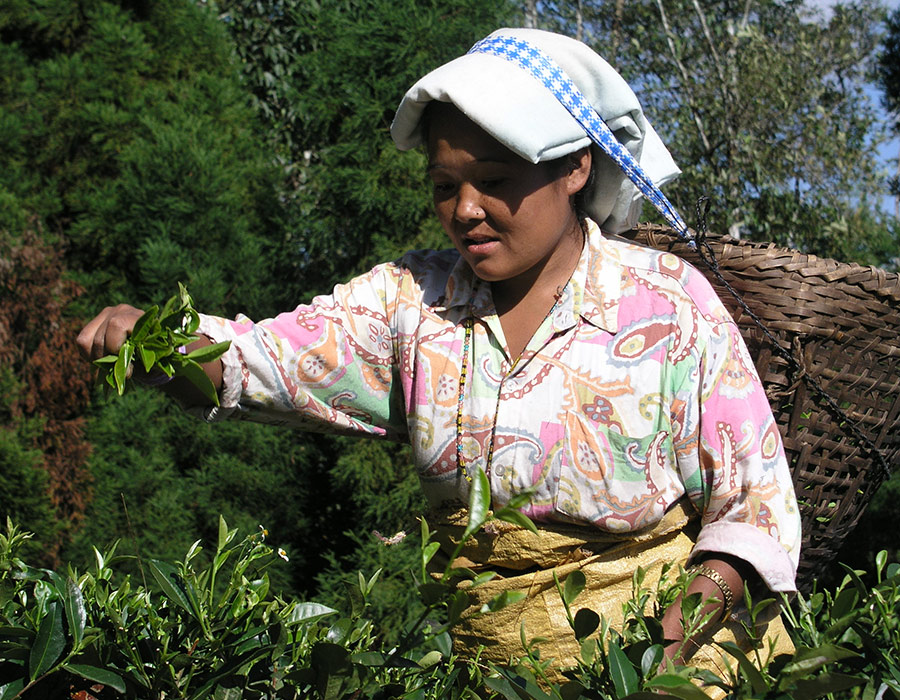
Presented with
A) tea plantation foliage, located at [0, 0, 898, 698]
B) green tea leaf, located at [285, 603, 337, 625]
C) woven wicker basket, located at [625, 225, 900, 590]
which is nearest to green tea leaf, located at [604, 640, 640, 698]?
green tea leaf, located at [285, 603, 337, 625]

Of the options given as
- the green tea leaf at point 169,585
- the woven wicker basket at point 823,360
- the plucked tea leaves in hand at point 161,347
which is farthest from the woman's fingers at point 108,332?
the woven wicker basket at point 823,360

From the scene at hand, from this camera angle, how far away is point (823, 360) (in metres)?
1.94

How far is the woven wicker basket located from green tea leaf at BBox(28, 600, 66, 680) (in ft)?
4.47

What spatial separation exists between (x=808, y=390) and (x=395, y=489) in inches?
74.2

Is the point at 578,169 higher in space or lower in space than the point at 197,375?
higher

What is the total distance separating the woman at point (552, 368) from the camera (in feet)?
5.24

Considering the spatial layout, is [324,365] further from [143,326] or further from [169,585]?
[169,585]

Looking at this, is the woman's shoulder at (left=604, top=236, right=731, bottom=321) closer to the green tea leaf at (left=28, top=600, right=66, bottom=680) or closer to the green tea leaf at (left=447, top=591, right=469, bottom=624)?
the green tea leaf at (left=447, top=591, right=469, bottom=624)

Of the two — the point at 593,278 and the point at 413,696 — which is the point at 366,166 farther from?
the point at 413,696

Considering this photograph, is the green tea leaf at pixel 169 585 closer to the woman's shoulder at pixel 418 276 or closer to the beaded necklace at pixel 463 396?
the beaded necklace at pixel 463 396

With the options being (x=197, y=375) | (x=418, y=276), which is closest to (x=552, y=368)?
(x=418, y=276)

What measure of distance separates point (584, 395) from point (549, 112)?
46 cm

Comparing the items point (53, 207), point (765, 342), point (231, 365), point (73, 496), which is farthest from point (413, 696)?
point (53, 207)

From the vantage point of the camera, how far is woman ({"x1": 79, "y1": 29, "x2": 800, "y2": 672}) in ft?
5.24
